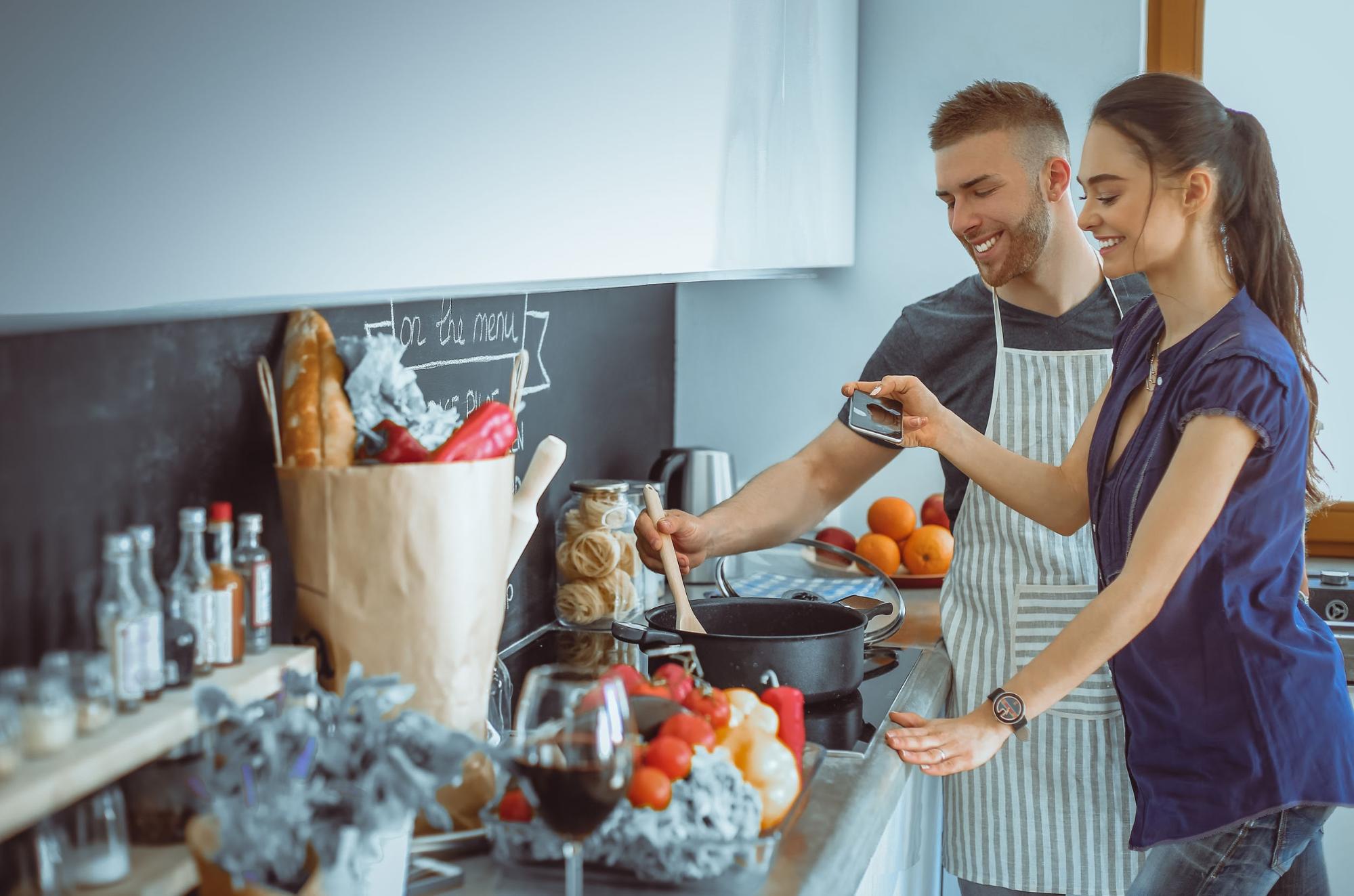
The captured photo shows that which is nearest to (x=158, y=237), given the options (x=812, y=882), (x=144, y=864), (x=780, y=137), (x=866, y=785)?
(x=144, y=864)

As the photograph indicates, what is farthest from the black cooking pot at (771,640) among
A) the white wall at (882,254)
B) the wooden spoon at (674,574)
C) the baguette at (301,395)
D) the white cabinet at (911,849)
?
the white wall at (882,254)

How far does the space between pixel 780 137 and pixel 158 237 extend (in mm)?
1310

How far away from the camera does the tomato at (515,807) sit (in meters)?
0.97

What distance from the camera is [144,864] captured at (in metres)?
0.82

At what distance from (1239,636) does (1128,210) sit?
18.1 inches

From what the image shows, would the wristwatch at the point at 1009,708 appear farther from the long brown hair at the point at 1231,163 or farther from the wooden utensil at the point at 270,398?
the wooden utensil at the point at 270,398

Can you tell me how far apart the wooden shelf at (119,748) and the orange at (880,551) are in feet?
4.99

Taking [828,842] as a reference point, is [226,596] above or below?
above

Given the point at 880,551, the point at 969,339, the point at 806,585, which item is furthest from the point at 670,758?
the point at 880,551

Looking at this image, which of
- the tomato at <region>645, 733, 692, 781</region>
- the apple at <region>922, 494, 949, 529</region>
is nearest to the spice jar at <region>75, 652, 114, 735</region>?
the tomato at <region>645, 733, 692, 781</region>

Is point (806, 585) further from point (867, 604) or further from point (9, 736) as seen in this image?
point (9, 736)

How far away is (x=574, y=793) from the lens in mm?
828

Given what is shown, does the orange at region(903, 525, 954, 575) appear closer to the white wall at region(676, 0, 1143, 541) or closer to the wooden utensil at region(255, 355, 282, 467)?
the white wall at region(676, 0, 1143, 541)

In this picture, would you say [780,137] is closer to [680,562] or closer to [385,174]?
[680,562]
